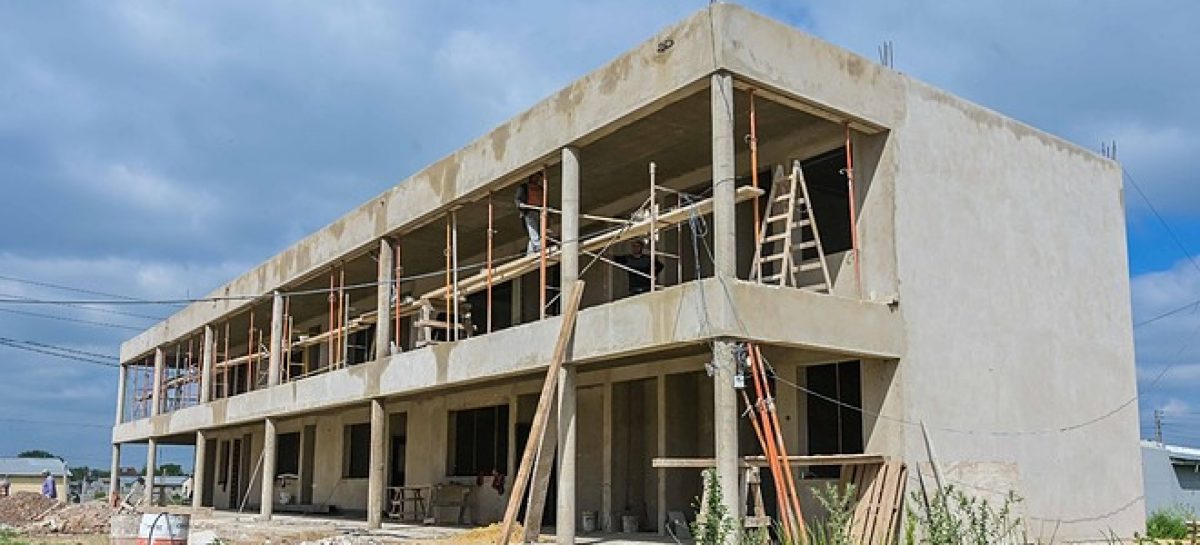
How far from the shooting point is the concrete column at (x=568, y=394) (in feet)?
53.1

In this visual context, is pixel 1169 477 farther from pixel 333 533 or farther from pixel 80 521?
pixel 80 521

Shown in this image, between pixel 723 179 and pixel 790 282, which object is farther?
pixel 790 282

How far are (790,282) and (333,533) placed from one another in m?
10.3

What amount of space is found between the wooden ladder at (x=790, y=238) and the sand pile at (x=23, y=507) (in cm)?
3223

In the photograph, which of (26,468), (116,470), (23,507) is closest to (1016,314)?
(116,470)

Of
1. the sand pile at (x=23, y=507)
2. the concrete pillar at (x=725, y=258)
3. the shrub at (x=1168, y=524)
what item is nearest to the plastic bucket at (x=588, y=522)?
the concrete pillar at (x=725, y=258)

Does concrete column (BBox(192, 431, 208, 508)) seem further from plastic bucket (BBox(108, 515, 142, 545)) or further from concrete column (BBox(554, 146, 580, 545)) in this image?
concrete column (BBox(554, 146, 580, 545))

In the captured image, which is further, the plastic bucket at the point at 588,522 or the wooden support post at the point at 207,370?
the wooden support post at the point at 207,370

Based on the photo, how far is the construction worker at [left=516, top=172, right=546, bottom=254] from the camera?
18938mm

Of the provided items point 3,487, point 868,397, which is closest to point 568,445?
point 868,397

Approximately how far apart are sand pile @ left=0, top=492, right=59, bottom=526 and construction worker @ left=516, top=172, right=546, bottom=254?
2836cm

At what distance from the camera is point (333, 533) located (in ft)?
70.4

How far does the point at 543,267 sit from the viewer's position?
1770 cm

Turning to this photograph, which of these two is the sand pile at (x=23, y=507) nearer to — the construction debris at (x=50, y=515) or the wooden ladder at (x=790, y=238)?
the construction debris at (x=50, y=515)
